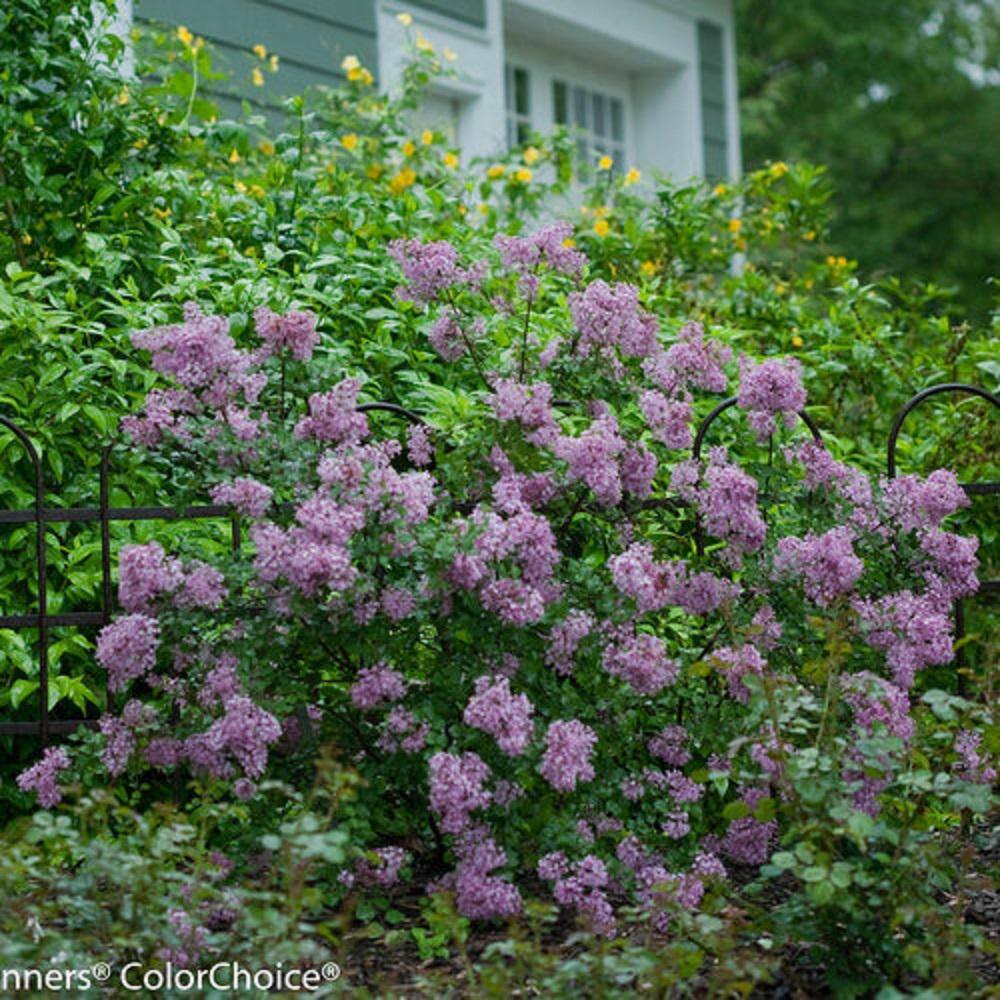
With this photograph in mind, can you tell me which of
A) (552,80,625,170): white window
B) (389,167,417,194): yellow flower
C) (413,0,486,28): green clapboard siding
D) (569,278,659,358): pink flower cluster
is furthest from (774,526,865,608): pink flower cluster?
(552,80,625,170): white window

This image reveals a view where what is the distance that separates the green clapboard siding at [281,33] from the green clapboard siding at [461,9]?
500 millimetres

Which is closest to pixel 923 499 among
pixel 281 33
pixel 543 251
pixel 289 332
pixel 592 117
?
pixel 543 251

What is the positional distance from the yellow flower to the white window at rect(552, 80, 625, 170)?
402cm

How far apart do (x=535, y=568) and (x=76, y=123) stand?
256 cm

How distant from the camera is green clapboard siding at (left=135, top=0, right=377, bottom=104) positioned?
6.96 metres

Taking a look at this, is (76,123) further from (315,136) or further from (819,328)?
(819,328)

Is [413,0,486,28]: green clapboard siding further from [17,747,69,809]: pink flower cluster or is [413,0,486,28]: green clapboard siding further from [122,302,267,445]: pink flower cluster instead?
[17,747,69,809]: pink flower cluster

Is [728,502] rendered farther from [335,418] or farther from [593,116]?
[593,116]

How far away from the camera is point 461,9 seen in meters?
8.55

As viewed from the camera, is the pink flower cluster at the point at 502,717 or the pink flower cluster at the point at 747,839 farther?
the pink flower cluster at the point at 747,839

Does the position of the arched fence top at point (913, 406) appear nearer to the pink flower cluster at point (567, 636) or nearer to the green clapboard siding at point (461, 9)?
the pink flower cluster at point (567, 636)

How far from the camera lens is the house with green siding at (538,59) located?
7.42m

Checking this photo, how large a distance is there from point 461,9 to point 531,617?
6254mm

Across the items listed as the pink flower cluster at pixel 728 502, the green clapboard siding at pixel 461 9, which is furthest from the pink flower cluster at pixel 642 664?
the green clapboard siding at pixel 461 9
